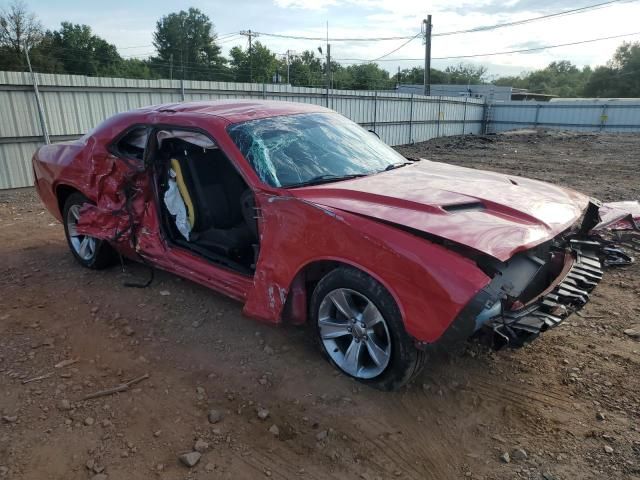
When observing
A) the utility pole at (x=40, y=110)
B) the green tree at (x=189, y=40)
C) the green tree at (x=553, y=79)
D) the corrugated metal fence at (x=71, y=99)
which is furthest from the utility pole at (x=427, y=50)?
the green tree at (x=553, y=79)

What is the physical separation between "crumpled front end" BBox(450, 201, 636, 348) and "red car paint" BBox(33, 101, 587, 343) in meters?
0.14

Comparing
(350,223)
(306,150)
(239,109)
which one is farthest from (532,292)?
(239,109)

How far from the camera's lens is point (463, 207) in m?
2.95

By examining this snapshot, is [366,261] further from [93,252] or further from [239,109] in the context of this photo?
[93,252]

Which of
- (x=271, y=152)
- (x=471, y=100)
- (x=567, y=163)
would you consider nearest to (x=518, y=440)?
(x=271, y=152)

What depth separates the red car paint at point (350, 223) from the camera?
247 cm

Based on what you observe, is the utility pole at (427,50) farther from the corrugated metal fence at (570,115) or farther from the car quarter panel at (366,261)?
the car quarter panel at (366,261)

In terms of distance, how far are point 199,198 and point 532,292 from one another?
2.74 m

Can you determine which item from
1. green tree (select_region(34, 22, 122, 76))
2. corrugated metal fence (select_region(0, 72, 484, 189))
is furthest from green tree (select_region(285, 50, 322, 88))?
corrugated metal fence (select_region(0, 72, 484, 189))

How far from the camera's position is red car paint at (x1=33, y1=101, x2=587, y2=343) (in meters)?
2.47

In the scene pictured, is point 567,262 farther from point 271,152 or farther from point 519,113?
point 519,113

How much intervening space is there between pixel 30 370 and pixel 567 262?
3.75 metres

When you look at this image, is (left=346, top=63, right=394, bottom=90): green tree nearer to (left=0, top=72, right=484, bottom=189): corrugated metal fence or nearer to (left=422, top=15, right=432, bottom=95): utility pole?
(left=422, top=15, right=432, bottom=95): utility pole

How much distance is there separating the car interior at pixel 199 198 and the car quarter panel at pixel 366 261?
803 millimetres
